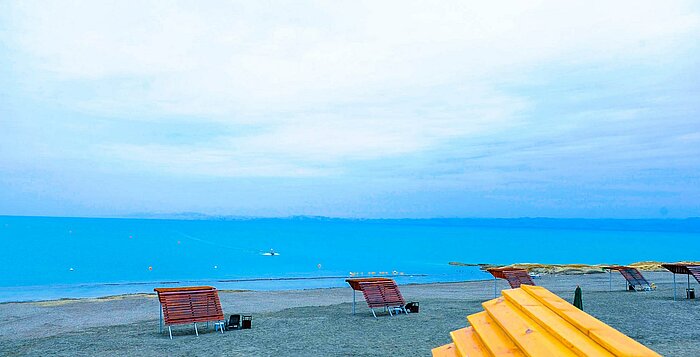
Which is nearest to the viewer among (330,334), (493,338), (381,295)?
(493,338)

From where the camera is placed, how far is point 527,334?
3035mm

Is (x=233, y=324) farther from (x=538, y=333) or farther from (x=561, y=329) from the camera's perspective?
(x=561, y=329)

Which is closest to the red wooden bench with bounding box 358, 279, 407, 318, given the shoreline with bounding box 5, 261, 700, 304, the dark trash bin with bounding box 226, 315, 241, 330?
the dark trash bin with bounding box 226, 315, 241, 330

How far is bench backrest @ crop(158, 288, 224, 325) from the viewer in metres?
12.2

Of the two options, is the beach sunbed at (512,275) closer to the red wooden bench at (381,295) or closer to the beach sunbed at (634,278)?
the red wooden bench at (381,295)

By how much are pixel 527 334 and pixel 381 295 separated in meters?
12.3

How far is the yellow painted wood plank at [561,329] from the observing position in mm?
2246

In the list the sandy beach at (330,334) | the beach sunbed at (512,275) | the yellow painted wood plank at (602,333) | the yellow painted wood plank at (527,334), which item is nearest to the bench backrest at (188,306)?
the sandy beach at (330,334)

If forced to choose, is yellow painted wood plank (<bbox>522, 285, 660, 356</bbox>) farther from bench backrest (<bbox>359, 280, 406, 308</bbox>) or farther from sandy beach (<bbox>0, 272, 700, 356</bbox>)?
bench backrest (<bbox>359, 280, 406, 308</bbox>)

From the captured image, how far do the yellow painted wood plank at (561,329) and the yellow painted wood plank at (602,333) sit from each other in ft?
0.07

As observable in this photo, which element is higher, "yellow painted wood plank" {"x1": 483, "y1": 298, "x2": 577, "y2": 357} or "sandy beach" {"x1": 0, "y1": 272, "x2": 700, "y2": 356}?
"yellow painted wood plank" {"x1": 483, "y1": 298, "x2": 577, "y2": 357}

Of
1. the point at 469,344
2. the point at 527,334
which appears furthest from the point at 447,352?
the point at 527,334

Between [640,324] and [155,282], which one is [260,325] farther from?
[155,282]

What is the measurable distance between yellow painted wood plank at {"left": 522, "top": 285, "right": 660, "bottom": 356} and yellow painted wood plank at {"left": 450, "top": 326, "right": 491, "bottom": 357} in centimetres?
56
